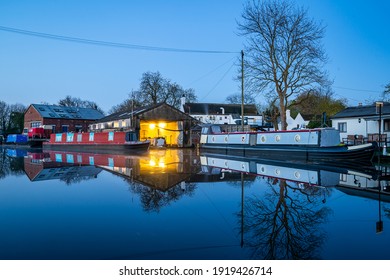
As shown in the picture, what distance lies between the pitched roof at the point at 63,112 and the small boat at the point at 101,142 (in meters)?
21.9

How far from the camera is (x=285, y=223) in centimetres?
475

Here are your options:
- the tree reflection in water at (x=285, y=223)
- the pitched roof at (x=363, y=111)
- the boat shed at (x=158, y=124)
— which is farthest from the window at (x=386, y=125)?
the tree reflection in water at (x=285, y=223)

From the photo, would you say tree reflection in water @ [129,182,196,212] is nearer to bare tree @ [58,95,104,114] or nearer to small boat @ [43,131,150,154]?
small boat @ [43,131,150,154]

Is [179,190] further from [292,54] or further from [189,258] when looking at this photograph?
[292,54]

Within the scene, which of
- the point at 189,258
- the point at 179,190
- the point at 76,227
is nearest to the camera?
the point at 189,258

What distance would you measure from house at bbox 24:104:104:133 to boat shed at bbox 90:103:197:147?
20813 millimetres

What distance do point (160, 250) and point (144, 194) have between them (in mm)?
3617

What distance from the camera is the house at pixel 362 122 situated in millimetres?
24959

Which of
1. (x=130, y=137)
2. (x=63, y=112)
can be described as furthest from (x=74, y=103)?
(x=130, y=137)

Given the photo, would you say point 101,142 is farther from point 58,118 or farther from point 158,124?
point 58,118

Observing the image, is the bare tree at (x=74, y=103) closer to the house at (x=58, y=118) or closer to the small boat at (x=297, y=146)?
the house at (x=58, y=118)

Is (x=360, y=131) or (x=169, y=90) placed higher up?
(x=169, y=90)

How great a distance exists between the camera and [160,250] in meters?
3.65

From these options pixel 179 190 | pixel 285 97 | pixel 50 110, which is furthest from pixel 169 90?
pixel 179 190
